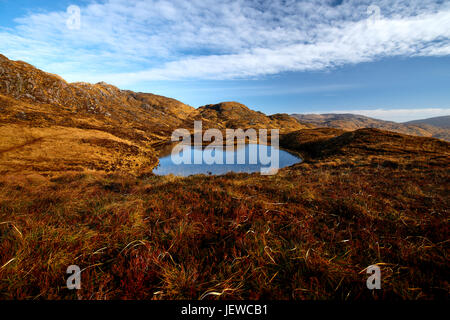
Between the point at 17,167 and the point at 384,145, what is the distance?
5277cm

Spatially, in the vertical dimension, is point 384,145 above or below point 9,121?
below

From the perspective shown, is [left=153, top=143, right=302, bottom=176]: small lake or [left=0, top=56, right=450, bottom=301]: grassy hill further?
[left=153, top=143, right=302, bottom=176]: small lake

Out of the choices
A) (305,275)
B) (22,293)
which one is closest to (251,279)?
(305,275)

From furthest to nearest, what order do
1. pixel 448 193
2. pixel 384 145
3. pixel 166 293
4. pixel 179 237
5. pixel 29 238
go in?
pixel 384 145
pixel 448 193
pixel 179 237
pixel 29 238
pixel 166 293

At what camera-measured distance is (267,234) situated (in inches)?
102

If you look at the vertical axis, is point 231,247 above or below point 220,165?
above

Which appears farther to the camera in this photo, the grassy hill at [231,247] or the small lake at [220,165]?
the small lake at [220,165]

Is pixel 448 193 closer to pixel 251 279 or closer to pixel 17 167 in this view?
pixel 251 279

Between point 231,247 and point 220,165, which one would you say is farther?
point 220,165

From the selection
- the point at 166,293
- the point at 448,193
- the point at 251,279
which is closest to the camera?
the point at 166,293

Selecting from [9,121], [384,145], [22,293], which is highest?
[9,121]

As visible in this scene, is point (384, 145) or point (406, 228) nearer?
point (406, 228)

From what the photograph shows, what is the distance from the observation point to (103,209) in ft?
11.1

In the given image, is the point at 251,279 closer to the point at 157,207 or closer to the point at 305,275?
the point at 305,275
